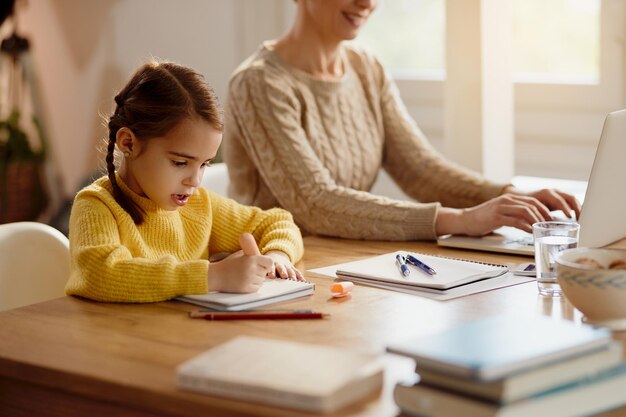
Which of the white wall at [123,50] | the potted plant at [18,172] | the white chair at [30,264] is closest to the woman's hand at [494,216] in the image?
the white chair at [30,264]

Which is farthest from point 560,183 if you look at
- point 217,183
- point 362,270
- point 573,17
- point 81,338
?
point 81,338

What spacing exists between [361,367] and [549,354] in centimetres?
20

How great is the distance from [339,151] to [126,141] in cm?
74

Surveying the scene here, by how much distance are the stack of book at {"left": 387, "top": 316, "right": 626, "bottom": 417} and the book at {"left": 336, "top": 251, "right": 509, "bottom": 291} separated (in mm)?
456

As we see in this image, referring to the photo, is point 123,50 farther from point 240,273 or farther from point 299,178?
point 240,273

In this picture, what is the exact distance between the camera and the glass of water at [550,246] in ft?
5.28

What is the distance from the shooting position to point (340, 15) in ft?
7.72

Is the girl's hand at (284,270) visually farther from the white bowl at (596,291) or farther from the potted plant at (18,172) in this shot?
the potted plant at (18,172)

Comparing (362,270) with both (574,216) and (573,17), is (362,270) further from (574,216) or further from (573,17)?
(573,17)

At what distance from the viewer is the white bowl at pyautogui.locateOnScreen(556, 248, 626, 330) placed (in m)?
1.37

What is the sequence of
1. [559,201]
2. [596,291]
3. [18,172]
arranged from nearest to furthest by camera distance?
[596,291], [559,201], [18,172]

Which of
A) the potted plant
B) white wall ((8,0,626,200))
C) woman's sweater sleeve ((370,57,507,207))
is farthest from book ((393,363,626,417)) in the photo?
the potted plant

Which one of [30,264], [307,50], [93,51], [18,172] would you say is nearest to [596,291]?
[30,264]

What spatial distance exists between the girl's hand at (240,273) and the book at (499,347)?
0.45m
